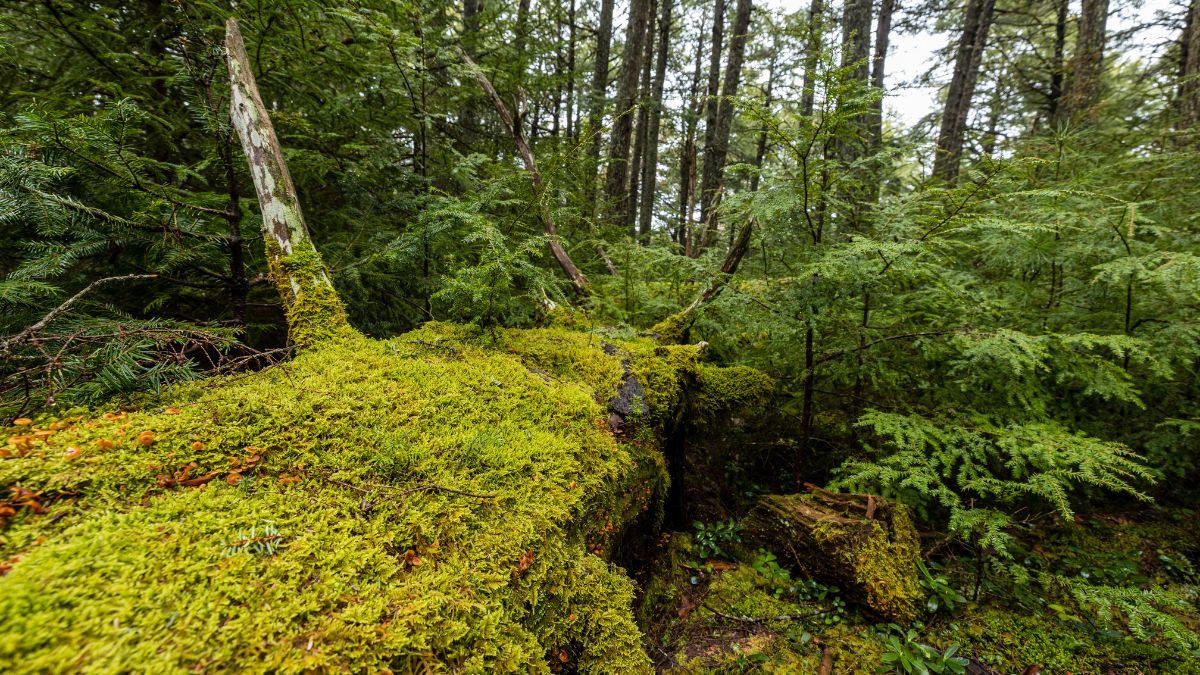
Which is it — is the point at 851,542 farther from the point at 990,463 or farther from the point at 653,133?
the point at 653,133

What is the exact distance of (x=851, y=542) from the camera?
2896 millimetres

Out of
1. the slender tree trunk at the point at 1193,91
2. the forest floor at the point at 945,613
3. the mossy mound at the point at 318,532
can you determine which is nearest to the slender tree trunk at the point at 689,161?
the mossy mound at the point at 318,532

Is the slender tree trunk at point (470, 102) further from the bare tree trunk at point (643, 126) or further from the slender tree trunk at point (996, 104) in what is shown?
the slender tree trunk at point (996, 104)

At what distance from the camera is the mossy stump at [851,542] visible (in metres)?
2.75

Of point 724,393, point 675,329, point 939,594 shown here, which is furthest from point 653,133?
point 939,594

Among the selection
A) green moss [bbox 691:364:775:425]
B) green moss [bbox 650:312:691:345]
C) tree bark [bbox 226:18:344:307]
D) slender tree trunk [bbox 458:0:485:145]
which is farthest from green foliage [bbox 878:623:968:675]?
slender tree trunk [bbox 458:0:485:145]

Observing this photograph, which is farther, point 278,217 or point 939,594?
point 278,217

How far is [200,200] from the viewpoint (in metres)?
3.20

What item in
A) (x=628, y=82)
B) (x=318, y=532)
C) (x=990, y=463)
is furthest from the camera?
(x=628, y=82)

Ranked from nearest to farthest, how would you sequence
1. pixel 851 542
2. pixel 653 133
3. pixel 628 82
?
pixel 851 542 → pixel 628 82 → pixel 653 133

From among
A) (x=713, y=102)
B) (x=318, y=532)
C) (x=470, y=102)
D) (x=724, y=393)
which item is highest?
(x=713, y=102)

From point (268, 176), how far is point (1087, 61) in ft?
47.5

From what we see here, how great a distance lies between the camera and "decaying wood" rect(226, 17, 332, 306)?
3016 mm

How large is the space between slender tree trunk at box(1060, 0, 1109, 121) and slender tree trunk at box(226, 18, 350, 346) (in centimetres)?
1263
